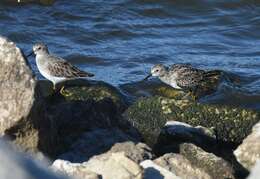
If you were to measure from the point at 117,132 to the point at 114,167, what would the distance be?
141 centimetres

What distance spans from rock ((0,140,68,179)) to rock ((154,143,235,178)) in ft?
13.1

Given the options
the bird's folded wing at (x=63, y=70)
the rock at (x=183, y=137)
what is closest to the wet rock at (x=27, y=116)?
the rock at (x=183, y=137)

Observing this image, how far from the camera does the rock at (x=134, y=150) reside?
5.35m

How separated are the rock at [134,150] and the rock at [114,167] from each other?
54 cm

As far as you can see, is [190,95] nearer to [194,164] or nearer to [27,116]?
[194,164]

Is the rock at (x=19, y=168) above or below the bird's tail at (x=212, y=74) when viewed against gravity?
above

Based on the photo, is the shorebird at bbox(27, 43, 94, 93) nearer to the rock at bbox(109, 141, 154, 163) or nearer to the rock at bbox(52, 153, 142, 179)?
the rock at bbox(109, 141, 154, 163)

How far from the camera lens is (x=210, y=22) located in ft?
46.3

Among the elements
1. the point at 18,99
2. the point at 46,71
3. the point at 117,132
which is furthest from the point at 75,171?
the point at 46,71

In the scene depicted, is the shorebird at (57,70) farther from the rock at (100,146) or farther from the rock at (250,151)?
the rock at (250,151)

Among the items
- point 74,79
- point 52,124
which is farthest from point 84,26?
point 52,124

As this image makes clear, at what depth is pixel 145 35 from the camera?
12820 millimetres

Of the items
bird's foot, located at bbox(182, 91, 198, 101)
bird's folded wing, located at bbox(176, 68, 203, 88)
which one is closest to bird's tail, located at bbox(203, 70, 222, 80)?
bird's folded wing, located at bbox(176, 68, 203, 88)

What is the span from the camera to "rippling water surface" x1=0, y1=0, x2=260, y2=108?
10875 mm
